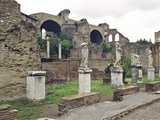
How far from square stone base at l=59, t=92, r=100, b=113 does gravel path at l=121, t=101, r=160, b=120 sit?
163 centimetres

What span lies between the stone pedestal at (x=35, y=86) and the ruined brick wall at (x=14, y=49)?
1.37ft

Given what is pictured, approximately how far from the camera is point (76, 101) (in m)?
8.93

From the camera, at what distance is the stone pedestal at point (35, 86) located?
10.3 meters

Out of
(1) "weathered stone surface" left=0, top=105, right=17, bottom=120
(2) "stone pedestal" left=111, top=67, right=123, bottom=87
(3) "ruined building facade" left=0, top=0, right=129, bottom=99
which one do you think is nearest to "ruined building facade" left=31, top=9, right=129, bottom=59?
(2) "stone pedestal" left=111, top=67, right=123, bottom=87

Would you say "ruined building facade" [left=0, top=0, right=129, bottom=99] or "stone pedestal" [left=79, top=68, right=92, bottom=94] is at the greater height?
"ruined building facade" [left=0, top=0, right=129, bottom=99]

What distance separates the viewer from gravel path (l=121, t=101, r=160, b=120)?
774cm

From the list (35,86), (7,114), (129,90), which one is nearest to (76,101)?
(35,86)

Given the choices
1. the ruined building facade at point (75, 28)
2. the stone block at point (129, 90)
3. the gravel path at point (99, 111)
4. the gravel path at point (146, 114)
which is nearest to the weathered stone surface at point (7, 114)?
the gravel path at point (99, 111)

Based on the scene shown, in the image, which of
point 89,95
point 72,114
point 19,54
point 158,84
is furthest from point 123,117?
point 158,84

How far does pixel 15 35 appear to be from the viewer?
1054 cm

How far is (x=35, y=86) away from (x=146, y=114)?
3999 millimetres

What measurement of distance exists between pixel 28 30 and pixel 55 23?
A: 1562 inches

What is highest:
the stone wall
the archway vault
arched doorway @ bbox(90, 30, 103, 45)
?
the archway vault

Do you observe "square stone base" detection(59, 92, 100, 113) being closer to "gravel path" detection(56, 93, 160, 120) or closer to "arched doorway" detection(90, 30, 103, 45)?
"gravel path" detection(56, 93, 160, 120)
